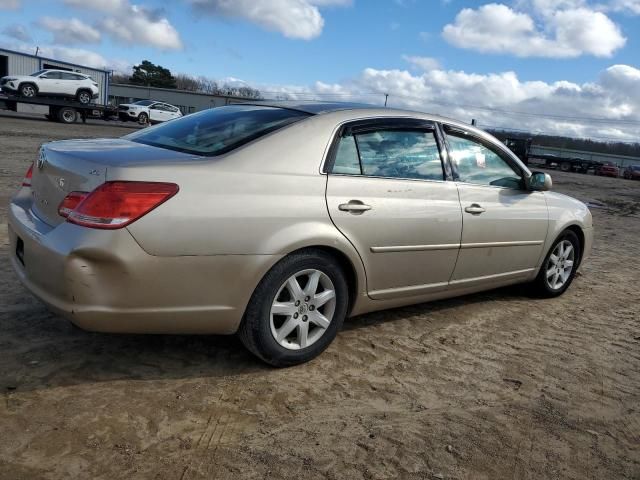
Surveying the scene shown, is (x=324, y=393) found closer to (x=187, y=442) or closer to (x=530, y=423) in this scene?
(x=187, y=442)

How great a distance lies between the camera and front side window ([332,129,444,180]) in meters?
3.48

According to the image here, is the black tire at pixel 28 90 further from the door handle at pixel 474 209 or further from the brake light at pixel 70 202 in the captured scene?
the door handle at pixel 474 209

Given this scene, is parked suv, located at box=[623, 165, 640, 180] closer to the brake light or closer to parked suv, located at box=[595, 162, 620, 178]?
parked suv, located at box=[595, 162, 620, 178]

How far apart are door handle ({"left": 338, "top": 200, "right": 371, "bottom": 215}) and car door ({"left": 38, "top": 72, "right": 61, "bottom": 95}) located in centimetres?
2739

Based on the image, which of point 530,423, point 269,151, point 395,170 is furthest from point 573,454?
point 269,151

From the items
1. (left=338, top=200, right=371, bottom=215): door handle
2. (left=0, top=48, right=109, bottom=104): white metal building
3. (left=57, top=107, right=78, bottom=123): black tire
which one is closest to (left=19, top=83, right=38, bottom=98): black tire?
(left=57, top=107, right=78, bottom=123): black tire

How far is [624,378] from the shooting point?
3.58 m

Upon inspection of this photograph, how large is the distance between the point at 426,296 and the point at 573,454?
5.12 ft

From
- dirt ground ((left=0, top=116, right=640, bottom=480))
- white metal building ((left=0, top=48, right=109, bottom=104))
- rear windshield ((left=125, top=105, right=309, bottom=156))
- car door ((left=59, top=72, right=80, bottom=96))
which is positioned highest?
white metal building ((left=0, top=48, right=109, bottom=104))

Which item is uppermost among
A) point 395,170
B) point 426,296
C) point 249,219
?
point 395,170

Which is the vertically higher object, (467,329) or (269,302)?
(269,302)

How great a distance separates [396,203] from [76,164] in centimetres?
190

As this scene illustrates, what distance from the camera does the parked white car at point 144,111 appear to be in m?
32.0

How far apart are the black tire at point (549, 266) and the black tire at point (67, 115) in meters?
27.1
